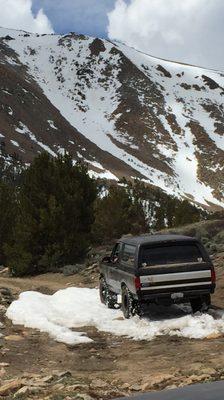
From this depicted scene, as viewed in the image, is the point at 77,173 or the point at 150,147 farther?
the point at 150,147

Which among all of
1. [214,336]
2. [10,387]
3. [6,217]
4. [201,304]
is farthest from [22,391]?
[6,217]

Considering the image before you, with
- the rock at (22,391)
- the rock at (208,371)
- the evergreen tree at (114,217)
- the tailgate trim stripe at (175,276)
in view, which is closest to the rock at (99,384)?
the rock at (22,391)

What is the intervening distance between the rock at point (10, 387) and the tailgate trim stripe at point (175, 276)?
462 cm

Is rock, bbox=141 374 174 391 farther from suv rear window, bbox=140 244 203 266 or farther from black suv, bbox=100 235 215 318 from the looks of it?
suv rear window, bbox=140 244 203 266

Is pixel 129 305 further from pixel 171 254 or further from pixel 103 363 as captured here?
pixel 103 363

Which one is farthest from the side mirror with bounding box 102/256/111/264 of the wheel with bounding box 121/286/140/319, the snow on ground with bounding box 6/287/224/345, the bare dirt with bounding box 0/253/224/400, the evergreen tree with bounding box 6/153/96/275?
Result: the evergreen tree with bounding box 6/153/96/275

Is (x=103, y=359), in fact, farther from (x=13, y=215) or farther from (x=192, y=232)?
(x=13, y=215)

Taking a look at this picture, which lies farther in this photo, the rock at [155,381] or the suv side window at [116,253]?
the suv side window at [116,253]

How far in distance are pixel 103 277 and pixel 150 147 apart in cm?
17688

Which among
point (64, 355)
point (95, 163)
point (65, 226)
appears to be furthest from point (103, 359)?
point (95, 163)

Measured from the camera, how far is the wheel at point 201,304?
11.3 m

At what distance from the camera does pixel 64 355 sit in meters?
9.08

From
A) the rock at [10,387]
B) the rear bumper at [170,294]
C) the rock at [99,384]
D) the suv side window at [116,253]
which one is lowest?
the rock at [99,384]

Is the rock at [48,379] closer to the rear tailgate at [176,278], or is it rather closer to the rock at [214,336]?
the rock at [214,336]
